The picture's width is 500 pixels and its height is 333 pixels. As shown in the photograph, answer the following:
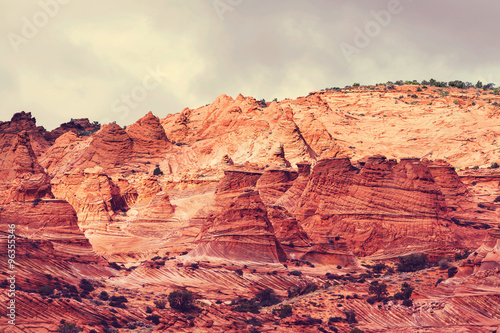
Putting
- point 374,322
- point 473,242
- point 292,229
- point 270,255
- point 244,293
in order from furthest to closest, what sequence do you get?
point 473,242
point 292,229
point 270,255
point 244,293
point 374,322

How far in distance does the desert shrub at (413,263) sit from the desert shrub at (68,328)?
27.0 metres

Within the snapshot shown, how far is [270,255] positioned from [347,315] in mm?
11084

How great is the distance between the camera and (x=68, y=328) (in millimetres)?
37094

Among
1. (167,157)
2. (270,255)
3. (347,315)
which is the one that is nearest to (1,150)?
(167,157)

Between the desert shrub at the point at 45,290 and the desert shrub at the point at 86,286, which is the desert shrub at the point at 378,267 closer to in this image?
the desert shrub at the point at 86,286

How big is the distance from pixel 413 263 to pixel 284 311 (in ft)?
57.2

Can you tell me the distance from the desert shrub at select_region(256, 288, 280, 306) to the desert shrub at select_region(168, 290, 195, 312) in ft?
16.5

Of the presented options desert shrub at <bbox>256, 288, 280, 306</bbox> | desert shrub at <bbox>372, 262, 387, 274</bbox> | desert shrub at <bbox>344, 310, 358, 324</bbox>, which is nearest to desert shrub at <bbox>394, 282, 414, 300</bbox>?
desert shrub at <bbox>344, 310, 358, 324</bbox>

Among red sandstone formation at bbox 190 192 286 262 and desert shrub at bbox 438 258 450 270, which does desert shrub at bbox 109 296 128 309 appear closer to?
red sandstone formation at bbox 190 192 286 262

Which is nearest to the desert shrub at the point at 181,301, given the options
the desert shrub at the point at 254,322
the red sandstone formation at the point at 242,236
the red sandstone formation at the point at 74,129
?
the desert shrub at the point at 254,322

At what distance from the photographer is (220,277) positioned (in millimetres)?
50844

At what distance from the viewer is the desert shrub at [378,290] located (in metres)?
47.8

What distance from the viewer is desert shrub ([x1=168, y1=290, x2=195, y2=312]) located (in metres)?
42.7

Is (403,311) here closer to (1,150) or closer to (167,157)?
(167,157)
